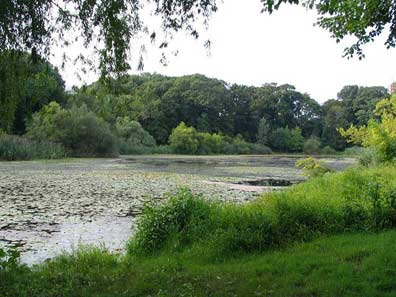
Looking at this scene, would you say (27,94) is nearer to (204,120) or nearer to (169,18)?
(169,18)

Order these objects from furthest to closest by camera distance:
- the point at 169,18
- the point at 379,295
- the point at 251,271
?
the point at 251,271, the point at 169,18, the point at 379,295

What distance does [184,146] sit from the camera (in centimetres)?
6244

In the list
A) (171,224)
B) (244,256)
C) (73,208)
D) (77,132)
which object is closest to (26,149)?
(77,132)

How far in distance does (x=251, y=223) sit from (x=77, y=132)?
35.4 meters

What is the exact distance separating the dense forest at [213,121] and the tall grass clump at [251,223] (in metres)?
32.4

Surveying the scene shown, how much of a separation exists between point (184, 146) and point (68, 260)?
56631 mm

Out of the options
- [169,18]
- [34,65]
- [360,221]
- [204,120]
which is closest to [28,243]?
[34,65]

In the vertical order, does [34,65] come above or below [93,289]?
above

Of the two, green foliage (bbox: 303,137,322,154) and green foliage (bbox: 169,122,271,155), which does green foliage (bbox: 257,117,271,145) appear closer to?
green foliage (bbox: 169,122,271,155)

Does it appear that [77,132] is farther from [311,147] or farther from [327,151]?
[327,151]

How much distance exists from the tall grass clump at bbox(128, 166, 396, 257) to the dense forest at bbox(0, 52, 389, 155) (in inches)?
1276

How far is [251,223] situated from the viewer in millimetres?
6430

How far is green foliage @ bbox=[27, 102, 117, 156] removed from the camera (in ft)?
122

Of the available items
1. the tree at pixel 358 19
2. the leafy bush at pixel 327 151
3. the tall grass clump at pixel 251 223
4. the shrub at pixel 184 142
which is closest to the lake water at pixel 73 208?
the tall grass clump at pixel 251 223
